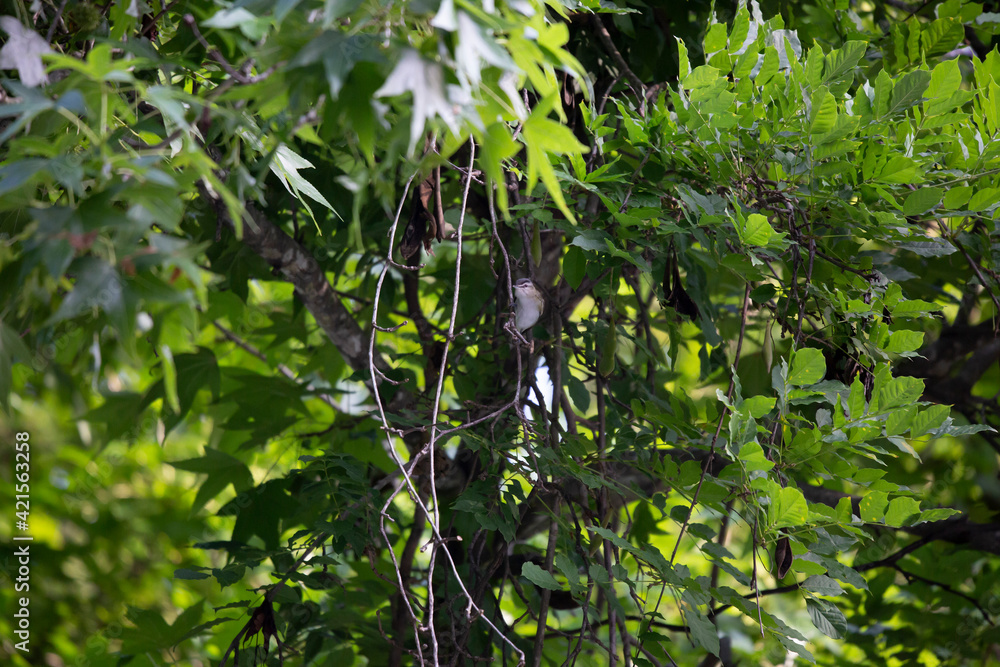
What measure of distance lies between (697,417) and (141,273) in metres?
0.71

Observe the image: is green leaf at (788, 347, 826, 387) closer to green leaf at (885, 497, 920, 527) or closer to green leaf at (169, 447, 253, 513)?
green leaf at (885, 497, 920, 527)

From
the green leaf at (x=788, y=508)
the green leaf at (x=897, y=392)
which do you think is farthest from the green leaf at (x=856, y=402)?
the green leaf at (x=788, y=508)

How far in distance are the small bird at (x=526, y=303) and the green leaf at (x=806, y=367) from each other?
0.34 meters

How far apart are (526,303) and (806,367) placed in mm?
359

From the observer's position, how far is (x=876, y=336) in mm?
830

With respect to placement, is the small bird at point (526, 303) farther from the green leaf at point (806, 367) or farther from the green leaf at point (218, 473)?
the green leaf at point (218, 473)

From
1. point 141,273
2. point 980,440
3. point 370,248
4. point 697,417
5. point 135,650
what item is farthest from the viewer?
point 980,440

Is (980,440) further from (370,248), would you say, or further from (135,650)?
(135,650)

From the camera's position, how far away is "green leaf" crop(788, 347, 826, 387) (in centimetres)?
75

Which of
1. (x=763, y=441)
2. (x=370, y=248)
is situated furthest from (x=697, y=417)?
(x=370, y=248)

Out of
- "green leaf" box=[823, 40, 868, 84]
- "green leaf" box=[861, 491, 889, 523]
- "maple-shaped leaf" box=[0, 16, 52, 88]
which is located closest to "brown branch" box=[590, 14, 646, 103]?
"green leaf" box=[823, 40, 868, 84]

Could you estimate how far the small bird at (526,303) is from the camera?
3.11 feet

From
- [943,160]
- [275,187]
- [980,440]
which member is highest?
[943,160]

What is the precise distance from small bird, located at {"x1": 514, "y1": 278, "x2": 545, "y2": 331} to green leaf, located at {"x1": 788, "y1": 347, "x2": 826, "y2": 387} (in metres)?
0.34
